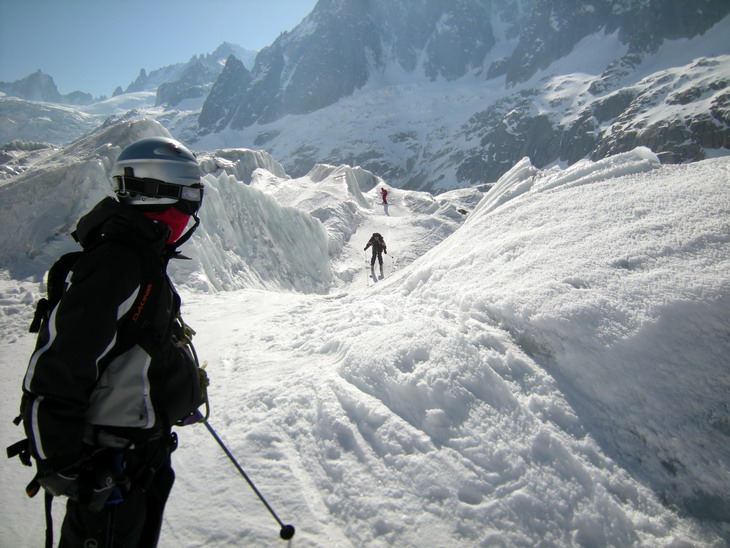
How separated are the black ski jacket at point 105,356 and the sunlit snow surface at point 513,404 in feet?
4.86

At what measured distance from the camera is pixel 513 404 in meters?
3.59

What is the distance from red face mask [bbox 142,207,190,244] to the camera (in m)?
2.89

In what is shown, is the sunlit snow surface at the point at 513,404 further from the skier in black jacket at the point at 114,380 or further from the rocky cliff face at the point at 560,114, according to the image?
the rocky cliff face at the point at 560,114

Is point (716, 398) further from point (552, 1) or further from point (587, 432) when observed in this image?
point (552, 1)

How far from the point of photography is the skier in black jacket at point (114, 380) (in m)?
1.97

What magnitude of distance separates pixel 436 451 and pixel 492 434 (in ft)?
1.73

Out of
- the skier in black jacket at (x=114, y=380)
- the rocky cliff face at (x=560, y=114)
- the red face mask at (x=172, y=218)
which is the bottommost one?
the skier in black jacket at (x=114, y=380)

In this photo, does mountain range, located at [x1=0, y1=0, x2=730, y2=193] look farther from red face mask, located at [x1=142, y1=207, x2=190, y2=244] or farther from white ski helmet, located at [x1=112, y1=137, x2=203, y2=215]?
red face mask, located at [x1=142, y1=207, x2=190, y2=244]

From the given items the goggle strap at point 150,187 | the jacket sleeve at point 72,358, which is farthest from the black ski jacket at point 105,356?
the goggle strap at point 150,187

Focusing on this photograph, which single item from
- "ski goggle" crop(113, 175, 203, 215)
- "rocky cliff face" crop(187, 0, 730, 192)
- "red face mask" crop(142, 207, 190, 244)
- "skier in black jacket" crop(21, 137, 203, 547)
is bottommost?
"skier in black jacket" crop(21, 137, 203, 547)

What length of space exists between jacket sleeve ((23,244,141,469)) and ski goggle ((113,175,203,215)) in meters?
0.74

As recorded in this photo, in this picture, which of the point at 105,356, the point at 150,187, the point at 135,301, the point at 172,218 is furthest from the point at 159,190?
the point at 105,356

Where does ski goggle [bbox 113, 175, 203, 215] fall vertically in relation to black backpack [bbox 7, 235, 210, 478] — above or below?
above

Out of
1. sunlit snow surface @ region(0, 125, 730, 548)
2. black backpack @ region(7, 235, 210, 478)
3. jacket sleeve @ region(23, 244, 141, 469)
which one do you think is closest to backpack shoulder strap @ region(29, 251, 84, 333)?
black backpack @ region(7, 235, 210, 478)
